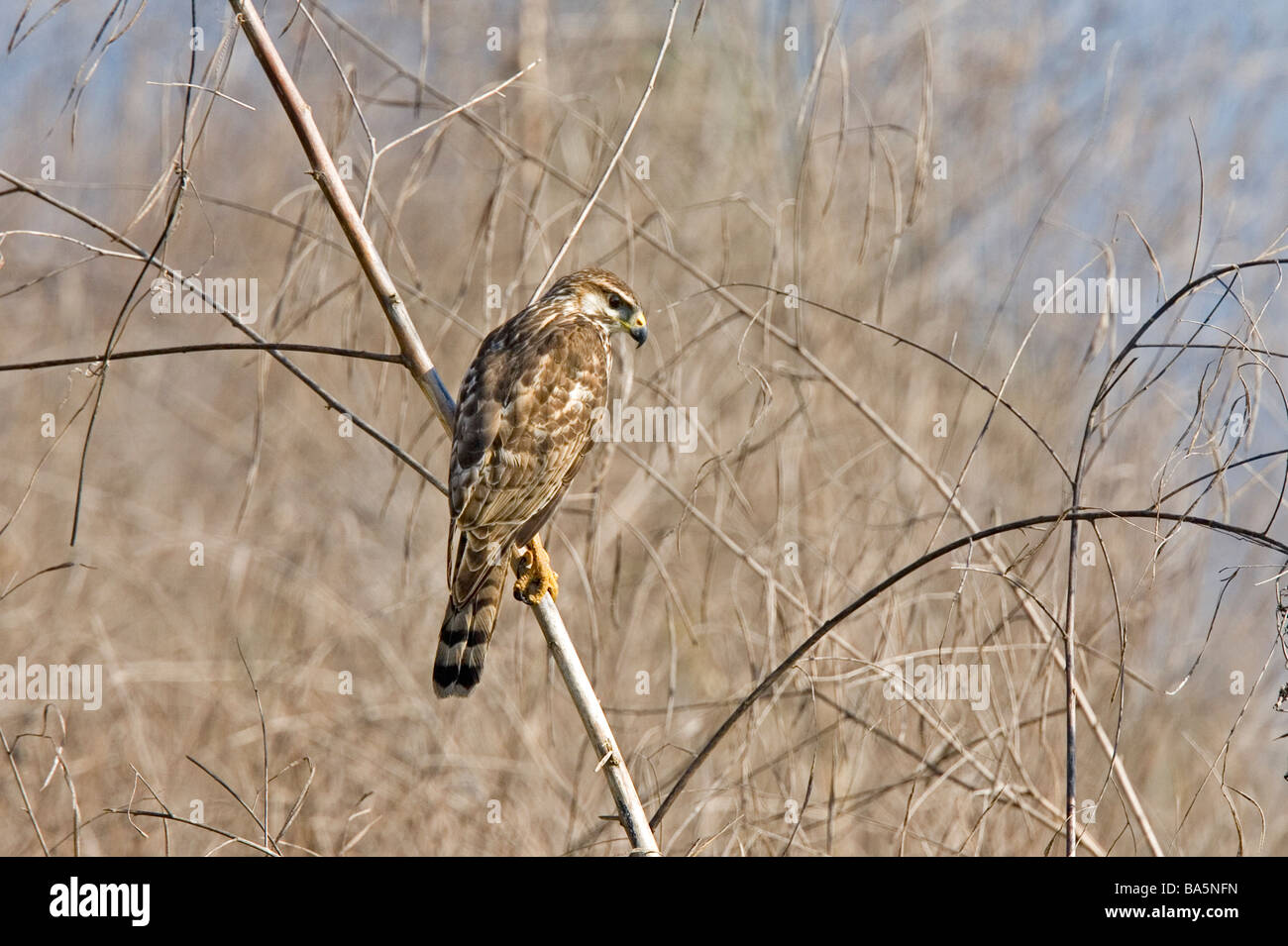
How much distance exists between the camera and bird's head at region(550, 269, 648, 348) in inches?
150

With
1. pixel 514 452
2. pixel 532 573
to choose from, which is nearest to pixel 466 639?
pixel 532 573

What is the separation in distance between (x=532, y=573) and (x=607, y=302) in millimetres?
1069

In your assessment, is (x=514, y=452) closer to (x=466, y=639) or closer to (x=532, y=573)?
(x=532, y=573)

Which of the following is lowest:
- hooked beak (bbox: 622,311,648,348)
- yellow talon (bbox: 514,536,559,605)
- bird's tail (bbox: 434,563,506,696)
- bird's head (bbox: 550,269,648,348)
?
bird's tail (bbox: 434,563,506,696)

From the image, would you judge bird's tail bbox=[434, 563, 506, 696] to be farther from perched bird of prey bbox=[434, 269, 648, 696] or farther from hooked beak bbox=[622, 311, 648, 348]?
hooked beak bbox=[622, 311, 648, 348]

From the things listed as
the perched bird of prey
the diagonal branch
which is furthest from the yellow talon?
the diagonal branch

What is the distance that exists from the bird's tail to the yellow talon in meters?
0.07

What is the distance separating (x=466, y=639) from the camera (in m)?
3.04

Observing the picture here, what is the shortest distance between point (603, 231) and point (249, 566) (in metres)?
2.46

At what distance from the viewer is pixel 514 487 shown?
3191 millimetres

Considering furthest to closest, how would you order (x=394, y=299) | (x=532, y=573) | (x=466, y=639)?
(x=532, y=573) < (x=466, y=639) < (x=394, y=299)

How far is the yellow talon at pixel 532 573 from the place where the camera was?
3086mm
